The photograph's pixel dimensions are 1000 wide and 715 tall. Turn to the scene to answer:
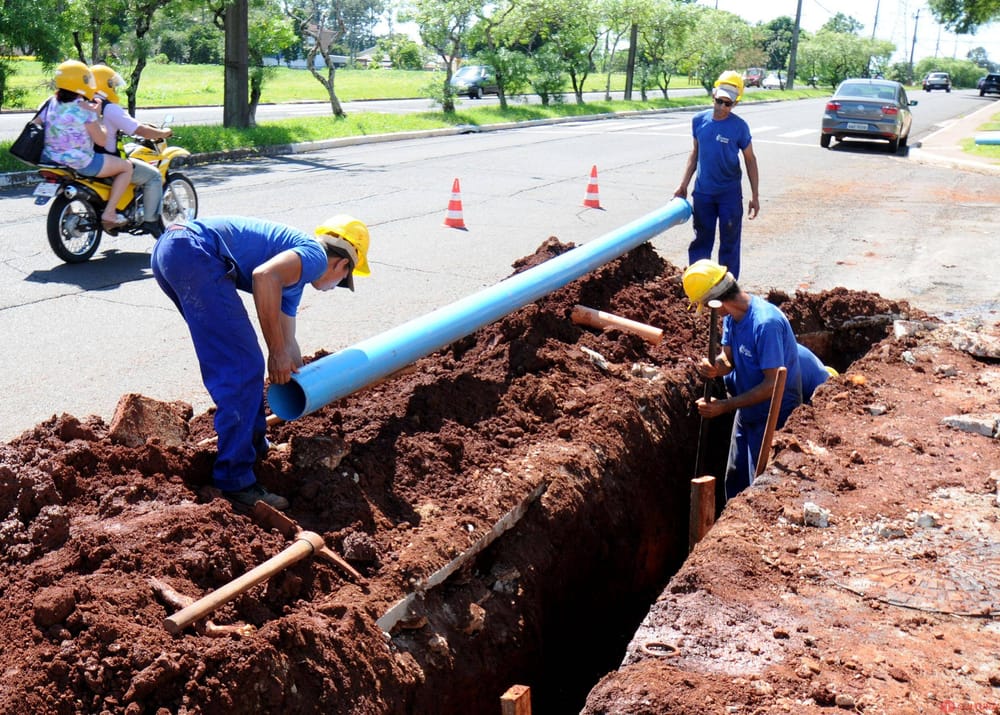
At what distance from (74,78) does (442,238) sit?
409 cm

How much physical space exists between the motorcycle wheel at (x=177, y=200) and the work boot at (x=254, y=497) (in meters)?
6.53

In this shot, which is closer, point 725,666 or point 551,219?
point 725,666

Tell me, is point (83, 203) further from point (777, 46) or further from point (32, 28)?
point (777, 46)

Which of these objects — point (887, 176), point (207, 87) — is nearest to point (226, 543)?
point (887, 176)

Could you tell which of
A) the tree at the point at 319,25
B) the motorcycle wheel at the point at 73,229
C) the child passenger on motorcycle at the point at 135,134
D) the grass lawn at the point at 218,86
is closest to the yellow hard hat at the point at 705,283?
the child passenger on motorcycle at the point at 135,134

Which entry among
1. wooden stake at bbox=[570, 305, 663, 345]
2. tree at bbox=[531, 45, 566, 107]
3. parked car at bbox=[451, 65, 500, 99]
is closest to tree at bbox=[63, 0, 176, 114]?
wooden stake at bbox=[570, 305, 663, 345]

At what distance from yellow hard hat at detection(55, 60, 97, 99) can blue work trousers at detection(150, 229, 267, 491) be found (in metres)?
5.59

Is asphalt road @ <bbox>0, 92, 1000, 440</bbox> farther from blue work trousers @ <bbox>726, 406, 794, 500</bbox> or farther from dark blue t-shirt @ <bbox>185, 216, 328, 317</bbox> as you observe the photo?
blue work trousers @ <bbox>726, 406, 794, 500</bbox>

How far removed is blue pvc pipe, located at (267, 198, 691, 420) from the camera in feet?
15.2

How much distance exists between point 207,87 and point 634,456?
34.6m

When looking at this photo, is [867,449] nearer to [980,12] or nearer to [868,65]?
[980,12]

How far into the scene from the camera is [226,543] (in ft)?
13.0

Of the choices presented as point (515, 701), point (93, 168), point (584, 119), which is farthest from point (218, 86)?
point (515, 701)

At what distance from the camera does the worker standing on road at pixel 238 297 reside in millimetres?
4254
